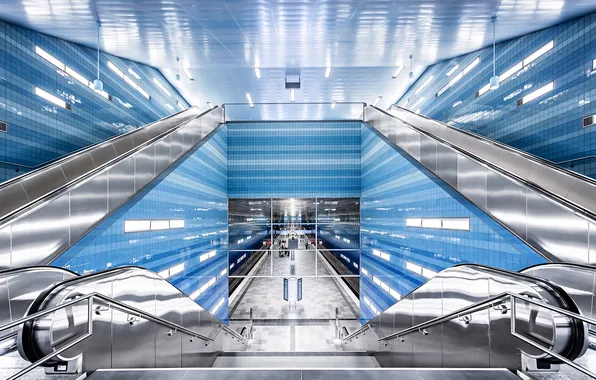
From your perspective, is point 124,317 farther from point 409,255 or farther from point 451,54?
point 451,54

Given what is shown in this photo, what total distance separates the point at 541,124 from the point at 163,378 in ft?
30.9

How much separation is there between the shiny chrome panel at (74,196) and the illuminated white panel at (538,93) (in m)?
10.2

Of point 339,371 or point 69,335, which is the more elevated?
point 69,335

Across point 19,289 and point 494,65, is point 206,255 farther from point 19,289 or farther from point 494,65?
point 494,65

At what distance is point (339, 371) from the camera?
2.61 m

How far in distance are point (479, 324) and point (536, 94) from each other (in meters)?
7.10

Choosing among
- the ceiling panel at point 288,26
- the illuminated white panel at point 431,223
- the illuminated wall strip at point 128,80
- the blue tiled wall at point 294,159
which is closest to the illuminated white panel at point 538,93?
the ceiling panel at point 288,26

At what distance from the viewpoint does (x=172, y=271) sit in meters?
8.88

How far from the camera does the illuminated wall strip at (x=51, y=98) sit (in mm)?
7324

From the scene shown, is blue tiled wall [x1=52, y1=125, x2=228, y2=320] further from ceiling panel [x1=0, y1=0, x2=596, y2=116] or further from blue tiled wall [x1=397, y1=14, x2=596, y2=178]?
blue tiled wall [x1=397, y1=14, x2=596, y2=178]

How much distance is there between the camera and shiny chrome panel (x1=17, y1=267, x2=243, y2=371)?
2276 millimetres

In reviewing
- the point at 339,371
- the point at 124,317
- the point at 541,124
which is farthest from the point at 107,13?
the point at 541,124

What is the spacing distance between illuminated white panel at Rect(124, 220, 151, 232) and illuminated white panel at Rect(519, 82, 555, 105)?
35.4ft

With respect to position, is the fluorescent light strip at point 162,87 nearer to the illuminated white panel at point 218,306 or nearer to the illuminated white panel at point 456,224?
the illuminated white panel at point 218,306
